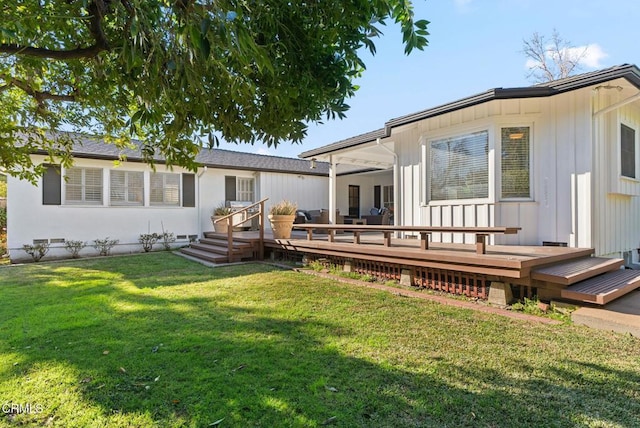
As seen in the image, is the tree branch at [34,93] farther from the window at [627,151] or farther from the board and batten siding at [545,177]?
the window at [627,151]

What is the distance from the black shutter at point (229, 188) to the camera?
13.4 meters

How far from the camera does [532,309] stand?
13.5 feet

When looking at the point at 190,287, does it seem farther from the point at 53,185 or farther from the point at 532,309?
the point at 53,185

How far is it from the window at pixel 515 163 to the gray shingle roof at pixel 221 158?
830 cm

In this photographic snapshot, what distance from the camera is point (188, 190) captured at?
41.0ft

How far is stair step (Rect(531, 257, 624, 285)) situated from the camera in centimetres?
396

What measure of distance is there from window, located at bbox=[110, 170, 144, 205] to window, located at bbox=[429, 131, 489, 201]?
31.9 feet

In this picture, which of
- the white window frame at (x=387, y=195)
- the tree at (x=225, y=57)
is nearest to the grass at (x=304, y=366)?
the tree at (x=225, y=57)

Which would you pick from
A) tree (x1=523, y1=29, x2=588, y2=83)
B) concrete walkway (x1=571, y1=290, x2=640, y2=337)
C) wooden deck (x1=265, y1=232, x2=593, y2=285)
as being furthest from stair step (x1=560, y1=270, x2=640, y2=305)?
tree (x1=523, y1=29, x2=588, y2=83)

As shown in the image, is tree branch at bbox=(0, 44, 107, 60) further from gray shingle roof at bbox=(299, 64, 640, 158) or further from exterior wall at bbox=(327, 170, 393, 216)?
exterior wall at bbox=(327, 170, 393, 216)

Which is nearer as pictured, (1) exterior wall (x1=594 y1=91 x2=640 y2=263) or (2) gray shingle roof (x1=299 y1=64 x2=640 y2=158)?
(2) gray shingle roof (x1=299 y1=64 x2=640 y2=158)

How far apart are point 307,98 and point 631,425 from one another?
9.88 ft


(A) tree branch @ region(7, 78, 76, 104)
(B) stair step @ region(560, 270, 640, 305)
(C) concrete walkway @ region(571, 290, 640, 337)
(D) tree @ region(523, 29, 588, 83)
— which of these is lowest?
(C) concrete walkway @ region(571, 290, 640, 337)

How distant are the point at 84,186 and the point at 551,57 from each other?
79.5ft
